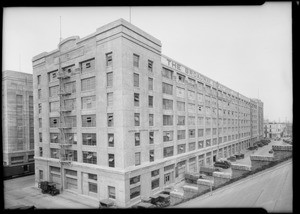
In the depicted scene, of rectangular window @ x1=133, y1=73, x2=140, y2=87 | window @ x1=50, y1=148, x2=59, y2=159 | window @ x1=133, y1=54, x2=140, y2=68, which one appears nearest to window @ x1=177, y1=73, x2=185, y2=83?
window @ x1=133, y1=54, x2=140, y2=68

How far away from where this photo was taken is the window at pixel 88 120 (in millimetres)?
22844

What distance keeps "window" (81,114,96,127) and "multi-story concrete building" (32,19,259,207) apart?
0.06 meters

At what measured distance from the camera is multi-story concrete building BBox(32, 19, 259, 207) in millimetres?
20469

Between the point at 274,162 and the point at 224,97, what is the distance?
36.9m

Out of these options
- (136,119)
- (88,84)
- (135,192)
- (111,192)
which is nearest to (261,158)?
(136,119)

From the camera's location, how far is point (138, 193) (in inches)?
833

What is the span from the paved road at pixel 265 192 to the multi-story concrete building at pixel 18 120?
34.9m

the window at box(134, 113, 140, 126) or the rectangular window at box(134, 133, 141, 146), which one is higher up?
the window at box(134, 113, 140, 126)

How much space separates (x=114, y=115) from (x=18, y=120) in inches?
955

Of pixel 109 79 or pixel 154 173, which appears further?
pixel 154 173

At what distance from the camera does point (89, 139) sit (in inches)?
909

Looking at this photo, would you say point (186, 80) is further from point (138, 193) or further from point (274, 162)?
point (274, 162)

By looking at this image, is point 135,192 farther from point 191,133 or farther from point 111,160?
point 191,133

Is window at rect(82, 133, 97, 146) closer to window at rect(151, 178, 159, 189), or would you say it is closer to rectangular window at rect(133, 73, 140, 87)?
rectangular window at rect(133, 73, 140, 87)
